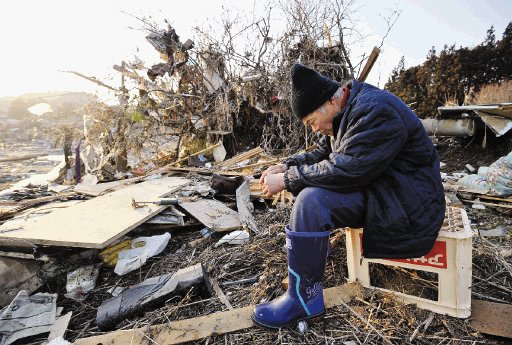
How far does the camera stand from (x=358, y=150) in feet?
5.27

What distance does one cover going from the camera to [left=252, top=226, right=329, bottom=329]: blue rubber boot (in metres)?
1.68

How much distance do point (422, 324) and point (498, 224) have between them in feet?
9.32

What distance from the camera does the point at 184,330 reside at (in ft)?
5.91

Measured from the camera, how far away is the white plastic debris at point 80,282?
248 cm

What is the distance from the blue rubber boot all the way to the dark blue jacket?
0.87 ft

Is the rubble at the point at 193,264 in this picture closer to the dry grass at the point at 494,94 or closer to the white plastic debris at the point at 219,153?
the white plastic debris at the point at 219,153

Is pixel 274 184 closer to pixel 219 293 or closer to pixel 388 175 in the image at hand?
pixel 388 175

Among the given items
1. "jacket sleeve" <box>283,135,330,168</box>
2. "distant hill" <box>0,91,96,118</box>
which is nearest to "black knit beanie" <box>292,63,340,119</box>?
"jacket sleeve" <box>283,135,330,168</box>

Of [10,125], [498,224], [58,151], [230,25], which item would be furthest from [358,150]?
[10,125]

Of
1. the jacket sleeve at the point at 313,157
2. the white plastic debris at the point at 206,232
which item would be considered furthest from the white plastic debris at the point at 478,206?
the white plastic debris at the point at 206,232

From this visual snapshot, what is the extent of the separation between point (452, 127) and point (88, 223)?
7.81m

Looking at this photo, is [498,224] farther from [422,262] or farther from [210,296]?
[210,296]

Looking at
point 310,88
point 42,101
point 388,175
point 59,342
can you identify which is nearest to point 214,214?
point 59,342

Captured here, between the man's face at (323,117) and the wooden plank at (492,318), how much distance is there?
1.31m
